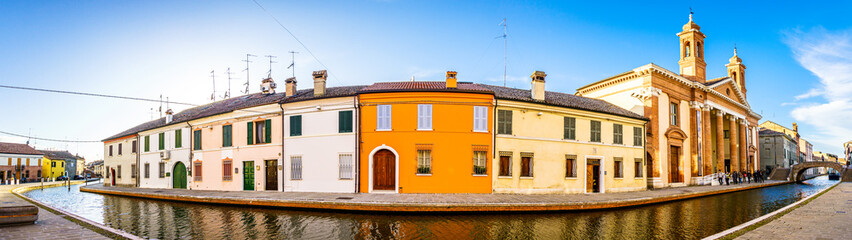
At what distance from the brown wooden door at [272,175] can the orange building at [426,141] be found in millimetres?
5662

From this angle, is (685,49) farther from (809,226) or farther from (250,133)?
(250,133)

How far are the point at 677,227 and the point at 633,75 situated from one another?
21.9 m

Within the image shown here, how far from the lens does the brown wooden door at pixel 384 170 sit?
71.1ft

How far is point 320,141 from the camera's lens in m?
22.8

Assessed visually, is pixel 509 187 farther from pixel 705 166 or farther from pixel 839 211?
pixel 705 166

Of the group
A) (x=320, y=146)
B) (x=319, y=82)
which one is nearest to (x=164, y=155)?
(x=319, y=82)

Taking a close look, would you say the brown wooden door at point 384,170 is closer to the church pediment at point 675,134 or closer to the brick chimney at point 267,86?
the brick chimney at point 267,86

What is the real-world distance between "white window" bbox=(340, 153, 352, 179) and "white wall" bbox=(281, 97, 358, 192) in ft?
0.51

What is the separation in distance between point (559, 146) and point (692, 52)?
25.3m

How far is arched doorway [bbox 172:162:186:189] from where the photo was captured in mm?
30109

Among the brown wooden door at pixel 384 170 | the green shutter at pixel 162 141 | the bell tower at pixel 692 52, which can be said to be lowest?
the brown wooden door at pixel 384 170

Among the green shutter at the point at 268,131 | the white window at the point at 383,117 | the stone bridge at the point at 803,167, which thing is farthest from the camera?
the stone bridge at the point at 803,167

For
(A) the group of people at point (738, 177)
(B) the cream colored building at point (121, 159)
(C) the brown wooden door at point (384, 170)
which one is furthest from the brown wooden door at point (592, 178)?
(B) the cream colored building at point (121, 159)

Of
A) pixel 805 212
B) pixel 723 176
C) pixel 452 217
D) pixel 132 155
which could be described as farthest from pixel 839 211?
pixel 132 155
